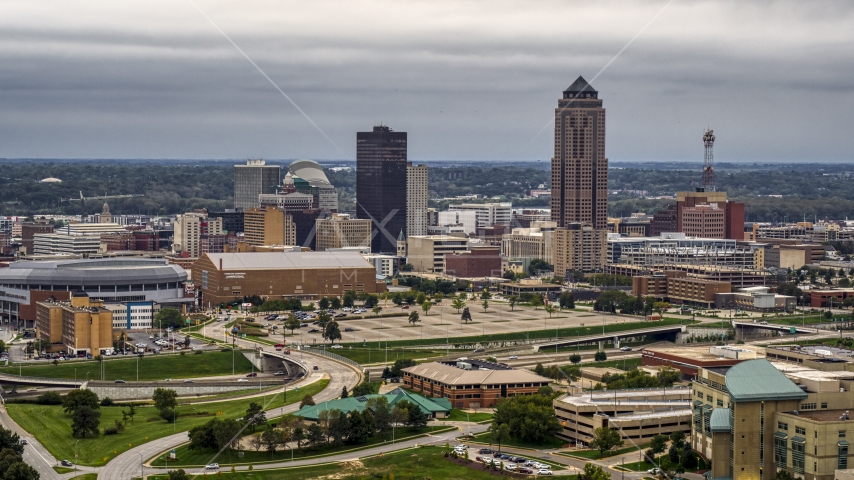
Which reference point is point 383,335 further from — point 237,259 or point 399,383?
point 237,259

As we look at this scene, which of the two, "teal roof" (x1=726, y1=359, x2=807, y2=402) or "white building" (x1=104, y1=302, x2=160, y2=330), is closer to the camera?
"teal roof" (x1=726, y1=359, x2=807, y2=402)

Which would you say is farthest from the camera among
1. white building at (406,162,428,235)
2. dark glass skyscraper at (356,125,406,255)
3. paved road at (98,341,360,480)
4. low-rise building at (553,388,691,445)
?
white building at (406,162,428,235)

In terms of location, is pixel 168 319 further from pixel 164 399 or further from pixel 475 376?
pixel 475 376

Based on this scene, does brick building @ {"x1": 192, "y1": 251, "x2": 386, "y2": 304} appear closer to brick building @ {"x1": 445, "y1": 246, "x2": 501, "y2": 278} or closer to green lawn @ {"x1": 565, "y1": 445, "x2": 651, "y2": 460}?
brick building @ {"x1": 445, "y1": 246, "x2": 501, "y2": 278}

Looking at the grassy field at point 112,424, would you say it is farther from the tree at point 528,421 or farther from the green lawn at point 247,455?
the tree at point 528,421

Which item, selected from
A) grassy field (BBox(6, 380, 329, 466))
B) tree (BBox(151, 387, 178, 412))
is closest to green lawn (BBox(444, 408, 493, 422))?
grassy field (BBox(6, 380, 329, 466))

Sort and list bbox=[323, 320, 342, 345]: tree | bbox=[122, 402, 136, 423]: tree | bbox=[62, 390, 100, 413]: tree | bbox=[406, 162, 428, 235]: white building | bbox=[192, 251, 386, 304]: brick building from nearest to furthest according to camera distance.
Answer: bbox=[122, 402, 136, 423]: tree
bbox=[62, 390, 100, 413]: tree
bbox=[323, 320, 342, 345]: tree
bbox=[192, 251, 386, 304]: brick building
bbox=[406, 162, 428, 235]: white building
